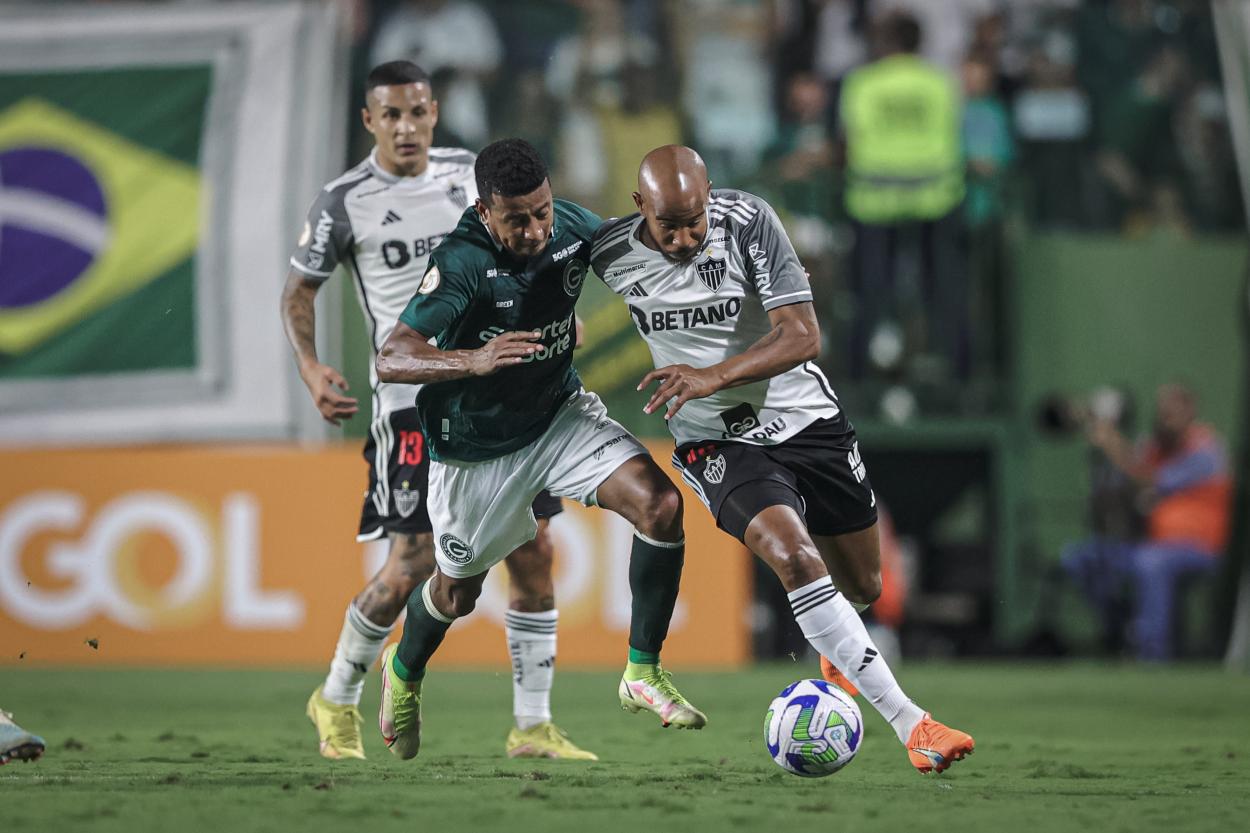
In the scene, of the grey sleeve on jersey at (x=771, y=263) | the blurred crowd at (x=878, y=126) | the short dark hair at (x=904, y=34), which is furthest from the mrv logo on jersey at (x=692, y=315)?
the short dark hair at (x=904, y=34)

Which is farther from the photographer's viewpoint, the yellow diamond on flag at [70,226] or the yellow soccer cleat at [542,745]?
the yellow diamond on flag at [70,226]

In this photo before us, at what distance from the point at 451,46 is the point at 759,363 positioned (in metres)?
9.04

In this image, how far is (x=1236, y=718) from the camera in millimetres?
9391

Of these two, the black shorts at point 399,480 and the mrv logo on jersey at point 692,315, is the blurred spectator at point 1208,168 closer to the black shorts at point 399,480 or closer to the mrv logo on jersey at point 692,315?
the black shorts at point 399,480

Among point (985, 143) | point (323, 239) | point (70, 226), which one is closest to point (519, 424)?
point (323, 239)

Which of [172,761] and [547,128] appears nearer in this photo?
[172,761]

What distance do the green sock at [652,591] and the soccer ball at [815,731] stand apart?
60 centimetres

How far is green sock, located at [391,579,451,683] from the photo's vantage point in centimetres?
691

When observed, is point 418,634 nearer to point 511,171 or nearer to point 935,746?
point 511,171

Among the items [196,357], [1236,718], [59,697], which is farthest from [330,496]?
[1236,718]

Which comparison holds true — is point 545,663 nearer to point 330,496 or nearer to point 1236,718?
point 1236,718

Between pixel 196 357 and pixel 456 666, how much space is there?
3073 mm

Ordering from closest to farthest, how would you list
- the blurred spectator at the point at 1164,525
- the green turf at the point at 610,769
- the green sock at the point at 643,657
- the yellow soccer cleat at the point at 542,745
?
the green turf at the point at 610,769 < the green sock at the point at 643,657 < the yellow soccer cleat at the point at 542,745 < the blurred spectator at the point at 1164,525

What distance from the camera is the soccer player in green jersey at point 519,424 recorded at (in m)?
6.16
